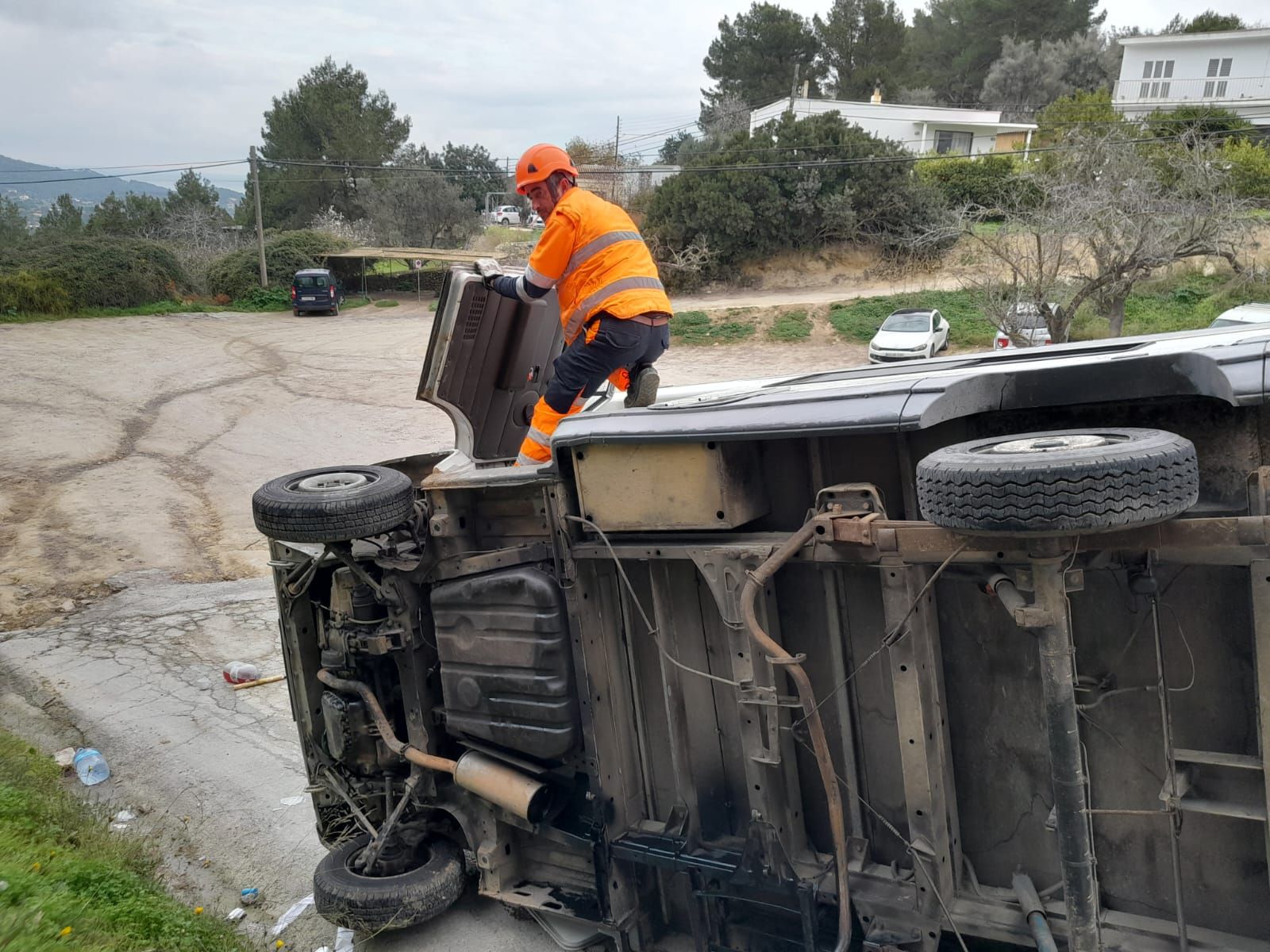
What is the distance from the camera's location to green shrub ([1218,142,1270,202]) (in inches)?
935

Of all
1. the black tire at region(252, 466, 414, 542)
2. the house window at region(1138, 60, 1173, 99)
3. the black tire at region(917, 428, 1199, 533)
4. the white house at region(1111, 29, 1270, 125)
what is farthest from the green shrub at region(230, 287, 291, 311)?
the house window at region(1138, 60, 1173, 99)

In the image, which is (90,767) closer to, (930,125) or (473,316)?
(473,316)

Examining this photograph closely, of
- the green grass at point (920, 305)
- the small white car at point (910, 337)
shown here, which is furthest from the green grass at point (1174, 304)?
the small white car at point (910, 337)

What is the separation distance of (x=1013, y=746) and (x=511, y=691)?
5.17ft

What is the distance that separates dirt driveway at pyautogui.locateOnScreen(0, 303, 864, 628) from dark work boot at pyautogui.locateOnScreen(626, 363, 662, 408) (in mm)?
5387

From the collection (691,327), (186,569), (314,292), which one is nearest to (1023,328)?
(691,327)

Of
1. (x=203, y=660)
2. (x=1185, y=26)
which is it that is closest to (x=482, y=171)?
(x=1185, y=26)

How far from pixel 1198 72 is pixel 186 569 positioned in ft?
169

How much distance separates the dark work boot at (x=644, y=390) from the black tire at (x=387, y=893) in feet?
6.25

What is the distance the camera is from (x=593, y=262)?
13.4 ft

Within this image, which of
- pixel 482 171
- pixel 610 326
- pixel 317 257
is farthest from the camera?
pixel 482 171

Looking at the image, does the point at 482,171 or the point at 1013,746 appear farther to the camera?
the point at 482,171

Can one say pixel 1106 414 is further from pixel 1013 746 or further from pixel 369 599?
pixel 369 599

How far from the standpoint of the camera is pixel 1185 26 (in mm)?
49438
